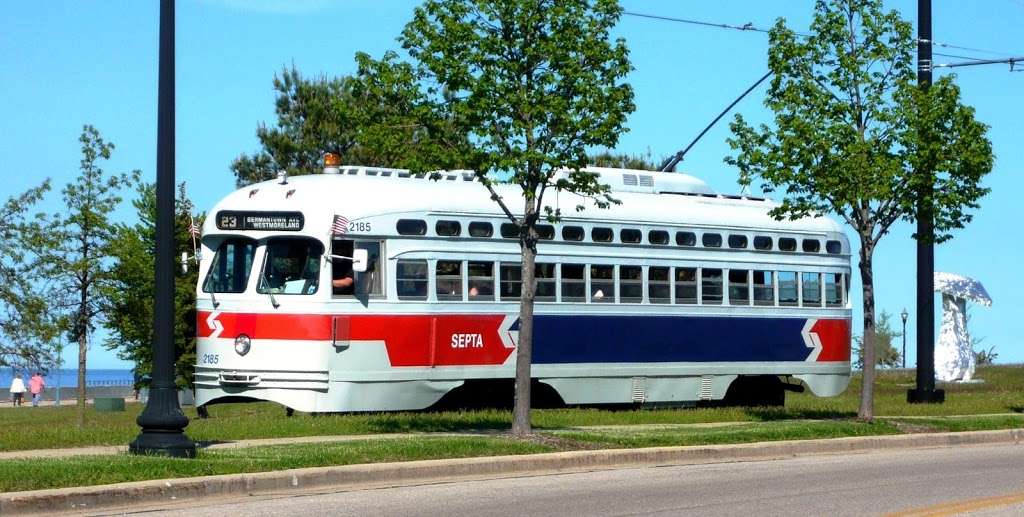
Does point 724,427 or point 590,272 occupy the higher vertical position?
point 590,272

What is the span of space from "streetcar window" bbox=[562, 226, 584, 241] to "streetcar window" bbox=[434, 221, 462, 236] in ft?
6.56

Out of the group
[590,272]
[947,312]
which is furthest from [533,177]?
[947,312]

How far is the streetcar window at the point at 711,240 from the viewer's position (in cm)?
2722

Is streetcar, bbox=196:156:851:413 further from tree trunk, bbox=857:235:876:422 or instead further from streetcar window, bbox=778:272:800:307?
tree trunk, bbox=857:235:876:422

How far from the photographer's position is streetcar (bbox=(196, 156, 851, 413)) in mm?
22594

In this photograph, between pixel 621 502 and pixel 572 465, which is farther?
pixel 572 465

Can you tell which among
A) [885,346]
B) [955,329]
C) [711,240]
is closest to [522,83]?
[711,240]

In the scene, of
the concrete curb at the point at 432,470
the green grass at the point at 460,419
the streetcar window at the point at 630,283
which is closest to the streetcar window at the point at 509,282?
the green grass at the point at 460,419

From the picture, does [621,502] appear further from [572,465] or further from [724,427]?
[724,427]

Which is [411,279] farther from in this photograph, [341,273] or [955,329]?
[955,329]

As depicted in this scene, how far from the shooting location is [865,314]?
2423cm

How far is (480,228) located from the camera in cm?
2425

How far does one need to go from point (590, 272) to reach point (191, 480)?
491 inches

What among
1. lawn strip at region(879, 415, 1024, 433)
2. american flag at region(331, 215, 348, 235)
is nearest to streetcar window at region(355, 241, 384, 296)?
american flag at region(331, 215, 348, 235)
